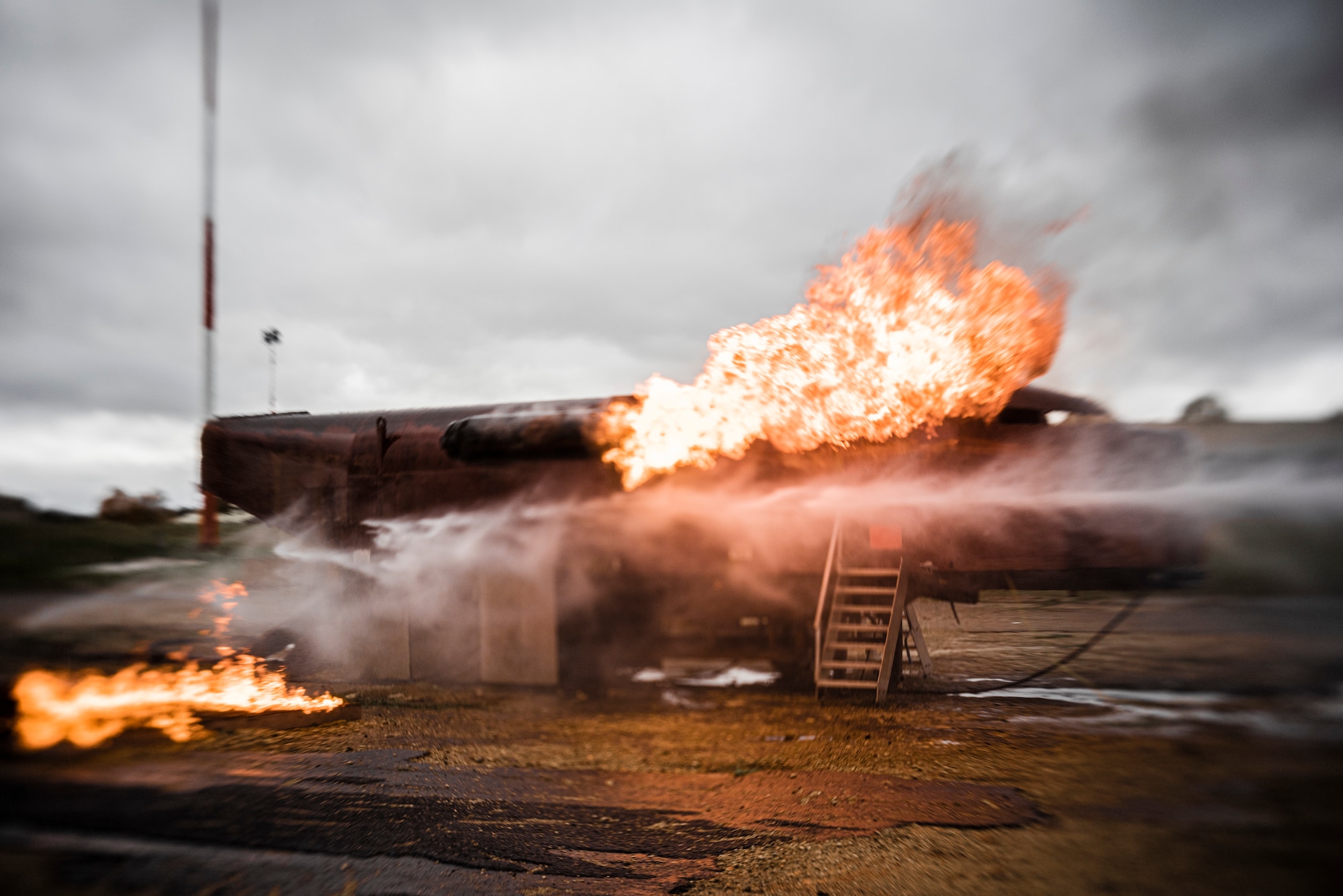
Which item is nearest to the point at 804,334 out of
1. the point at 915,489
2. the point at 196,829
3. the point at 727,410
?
the point at 727,410

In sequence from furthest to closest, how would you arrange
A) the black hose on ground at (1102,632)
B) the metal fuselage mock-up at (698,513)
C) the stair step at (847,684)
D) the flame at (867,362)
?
the stair step at (847,684) < the metal fuselage mock-up at (698,513) < the flame at (867,362) < the black hose on ground at (1102,632)

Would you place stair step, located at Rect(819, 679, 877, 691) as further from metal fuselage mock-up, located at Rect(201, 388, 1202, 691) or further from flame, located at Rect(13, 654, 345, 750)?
flame, located at Rect(13, 654, 345, 750)

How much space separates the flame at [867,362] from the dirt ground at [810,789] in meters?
2.45

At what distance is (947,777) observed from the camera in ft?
15.9

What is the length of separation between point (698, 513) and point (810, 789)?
397cm

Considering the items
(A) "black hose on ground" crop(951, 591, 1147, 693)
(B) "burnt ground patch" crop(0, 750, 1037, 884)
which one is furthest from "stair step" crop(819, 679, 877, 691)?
(B) "burnt ground patch" crop(0, 750, 1037, 884)

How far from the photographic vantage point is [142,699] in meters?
5.62

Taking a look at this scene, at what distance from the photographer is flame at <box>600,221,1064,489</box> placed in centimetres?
606

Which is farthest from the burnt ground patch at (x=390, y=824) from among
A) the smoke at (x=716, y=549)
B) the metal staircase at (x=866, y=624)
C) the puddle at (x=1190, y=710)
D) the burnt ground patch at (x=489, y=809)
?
the smoke at (x=716, y=549)

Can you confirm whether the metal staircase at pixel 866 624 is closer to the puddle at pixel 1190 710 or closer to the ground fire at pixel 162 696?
the puddle at pixel 1190 710

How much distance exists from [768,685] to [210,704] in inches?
260

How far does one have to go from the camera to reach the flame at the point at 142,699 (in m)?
4.52

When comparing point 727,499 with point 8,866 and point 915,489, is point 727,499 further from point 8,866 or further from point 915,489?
point 8,866

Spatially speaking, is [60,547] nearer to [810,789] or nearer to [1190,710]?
[810,789]
